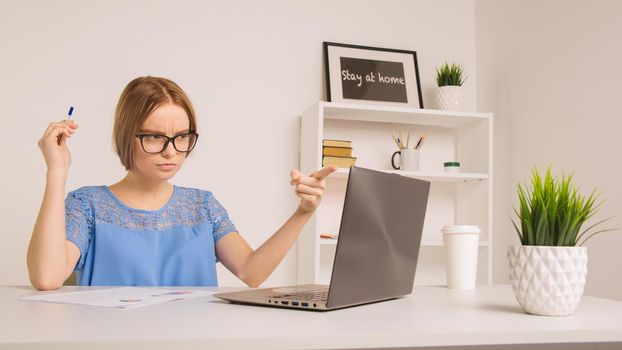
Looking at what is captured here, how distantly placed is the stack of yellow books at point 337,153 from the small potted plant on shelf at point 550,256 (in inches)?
85.1

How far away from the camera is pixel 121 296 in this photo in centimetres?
117

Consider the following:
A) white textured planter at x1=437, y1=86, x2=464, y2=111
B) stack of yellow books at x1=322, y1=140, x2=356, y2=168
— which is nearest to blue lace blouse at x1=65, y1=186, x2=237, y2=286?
stack of yellow books at x1=322, y1=140, x2=356, y2=168

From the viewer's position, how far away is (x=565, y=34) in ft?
9.70

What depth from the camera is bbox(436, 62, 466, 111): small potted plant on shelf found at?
3480 mm

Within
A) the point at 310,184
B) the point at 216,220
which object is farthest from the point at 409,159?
the point at 310,184

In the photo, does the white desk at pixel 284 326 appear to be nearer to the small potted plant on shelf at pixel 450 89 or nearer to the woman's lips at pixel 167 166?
the woman's lips at pixel 167 166

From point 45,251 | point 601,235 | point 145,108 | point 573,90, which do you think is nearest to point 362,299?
point 45,251

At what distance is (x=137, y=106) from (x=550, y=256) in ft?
3.64

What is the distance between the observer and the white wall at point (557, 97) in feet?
8.62

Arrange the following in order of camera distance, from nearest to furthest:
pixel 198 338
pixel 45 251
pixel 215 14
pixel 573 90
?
pixel 198 338 → pixel 45 251 → pixel 573 90 → pixel 215 14

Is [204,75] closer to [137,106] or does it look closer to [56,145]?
[137,106]

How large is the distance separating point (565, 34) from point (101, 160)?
2.34 metres

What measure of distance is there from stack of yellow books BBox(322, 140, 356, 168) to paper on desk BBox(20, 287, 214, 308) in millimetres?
1986

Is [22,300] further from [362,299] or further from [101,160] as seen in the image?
[101,160]
